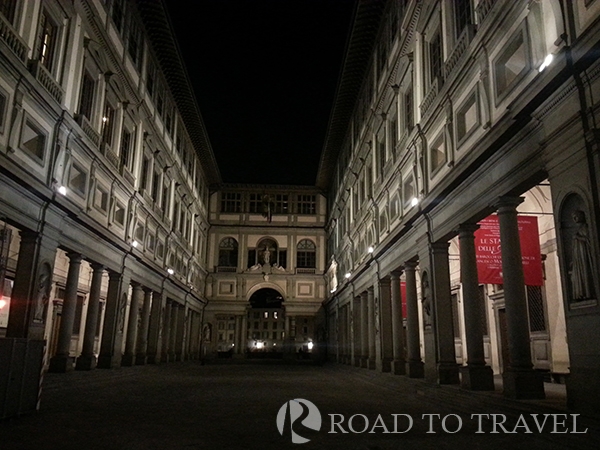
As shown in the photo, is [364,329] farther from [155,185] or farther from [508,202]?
[508,202]

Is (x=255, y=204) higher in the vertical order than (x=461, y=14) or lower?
higher

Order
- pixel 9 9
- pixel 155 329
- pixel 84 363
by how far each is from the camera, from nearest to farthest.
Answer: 1. pixel 9 9
2. pixel 84 363
3. pixel 155 329

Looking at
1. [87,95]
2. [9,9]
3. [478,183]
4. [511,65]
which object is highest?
[87,95]

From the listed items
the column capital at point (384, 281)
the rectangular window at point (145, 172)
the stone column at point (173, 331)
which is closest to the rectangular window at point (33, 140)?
the rectangular window at point (145, 172)

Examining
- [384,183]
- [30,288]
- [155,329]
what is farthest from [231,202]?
[30,288]

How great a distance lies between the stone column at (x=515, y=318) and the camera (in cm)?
1080

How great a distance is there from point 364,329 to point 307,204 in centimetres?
2536

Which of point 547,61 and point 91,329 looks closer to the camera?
point 547,61

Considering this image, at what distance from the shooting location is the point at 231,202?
53.5 m

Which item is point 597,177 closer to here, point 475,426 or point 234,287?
point 475,426

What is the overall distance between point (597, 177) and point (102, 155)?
62.8 feet

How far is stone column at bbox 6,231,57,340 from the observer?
15594 millimetres

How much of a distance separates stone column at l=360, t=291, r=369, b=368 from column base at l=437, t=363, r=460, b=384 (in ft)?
42.9

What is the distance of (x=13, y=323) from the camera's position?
15.5m
